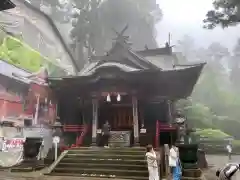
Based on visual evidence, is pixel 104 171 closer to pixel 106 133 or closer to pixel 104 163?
pixel 104 163

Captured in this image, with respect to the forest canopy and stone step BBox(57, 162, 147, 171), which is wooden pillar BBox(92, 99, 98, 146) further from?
→ the forest canopy

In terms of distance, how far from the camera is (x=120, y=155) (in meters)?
12.0

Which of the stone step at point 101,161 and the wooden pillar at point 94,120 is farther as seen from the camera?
the wooden pillar at point 94,120

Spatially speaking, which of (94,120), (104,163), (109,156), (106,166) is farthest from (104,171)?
(94,120)

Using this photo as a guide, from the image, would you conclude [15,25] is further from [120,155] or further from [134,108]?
[120,155]

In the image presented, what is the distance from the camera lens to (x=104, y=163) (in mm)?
11516

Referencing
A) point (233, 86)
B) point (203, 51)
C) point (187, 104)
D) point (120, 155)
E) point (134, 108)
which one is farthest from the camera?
point (203, 51)

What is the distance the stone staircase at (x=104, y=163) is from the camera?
1041 centimetres

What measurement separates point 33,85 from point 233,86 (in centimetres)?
5703

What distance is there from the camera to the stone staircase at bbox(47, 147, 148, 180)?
10406 millimetres

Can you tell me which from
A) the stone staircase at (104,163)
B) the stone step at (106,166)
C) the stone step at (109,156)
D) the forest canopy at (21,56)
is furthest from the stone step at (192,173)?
the forest canopy at (21,56)

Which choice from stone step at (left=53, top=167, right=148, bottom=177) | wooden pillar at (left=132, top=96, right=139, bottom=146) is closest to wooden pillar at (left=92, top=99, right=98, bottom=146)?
wooden pillar at (left=132, top=96, right=139, bottom=146)

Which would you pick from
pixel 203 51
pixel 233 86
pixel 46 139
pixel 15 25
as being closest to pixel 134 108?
pixel 46 139

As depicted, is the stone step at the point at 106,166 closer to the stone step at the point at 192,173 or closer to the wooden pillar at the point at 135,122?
the stone step at the point at 192,173
